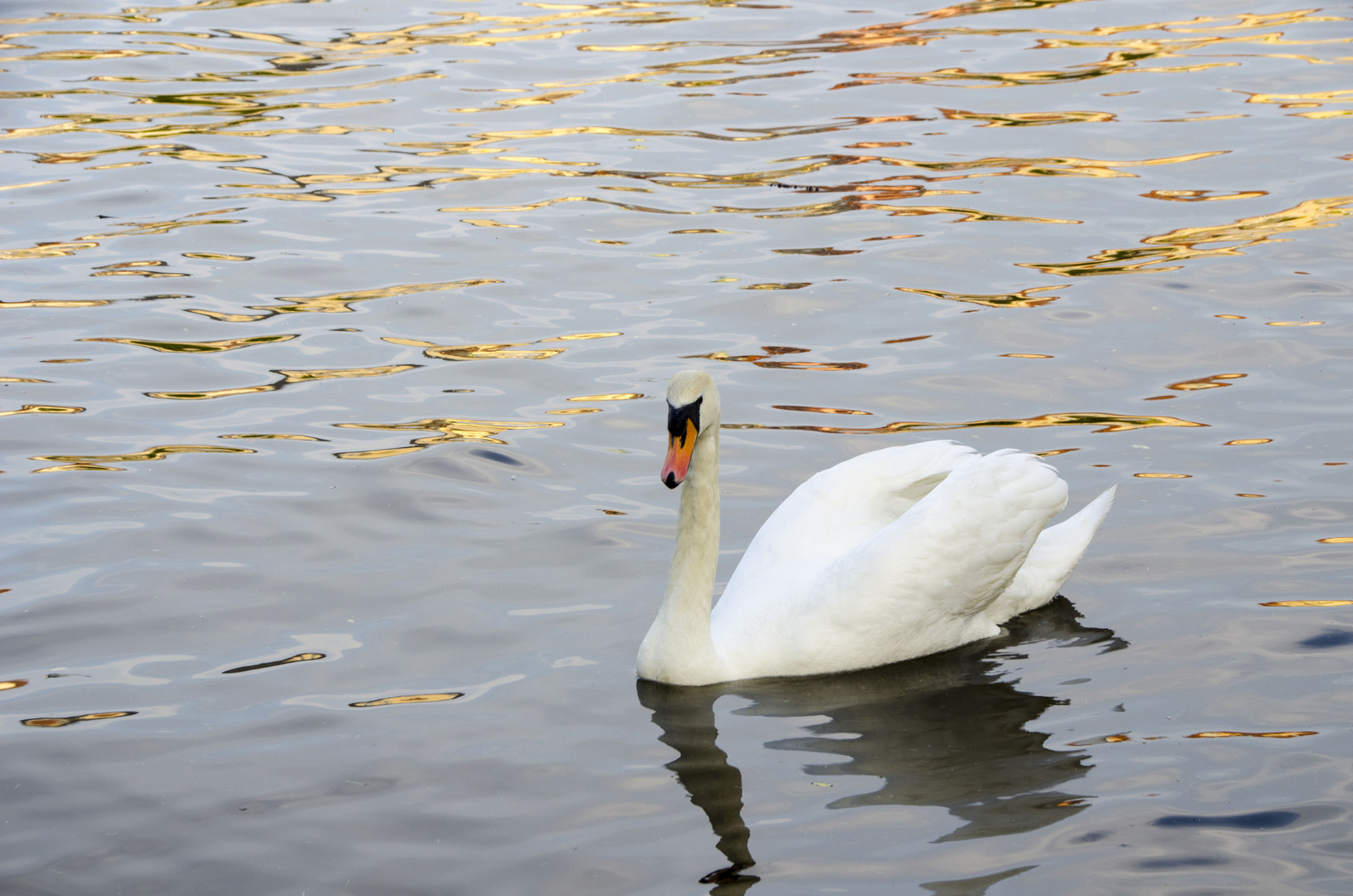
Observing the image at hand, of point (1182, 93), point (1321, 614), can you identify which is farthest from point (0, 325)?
point (1182, 93)

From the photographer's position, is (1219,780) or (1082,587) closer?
(1219,780)

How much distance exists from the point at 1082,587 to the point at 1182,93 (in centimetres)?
949

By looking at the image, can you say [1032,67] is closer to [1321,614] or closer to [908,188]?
[908,188]

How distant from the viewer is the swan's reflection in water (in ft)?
17.0

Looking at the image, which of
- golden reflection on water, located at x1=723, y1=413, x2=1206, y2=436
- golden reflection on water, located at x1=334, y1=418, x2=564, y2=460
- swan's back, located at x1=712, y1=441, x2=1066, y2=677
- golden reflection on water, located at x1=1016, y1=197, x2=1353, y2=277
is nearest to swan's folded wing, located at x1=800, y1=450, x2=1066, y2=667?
swan's back, located at x1=712, y1=441, x2=1066, y2=677

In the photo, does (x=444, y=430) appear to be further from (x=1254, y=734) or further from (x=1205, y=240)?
A: (x=1205, y=240)

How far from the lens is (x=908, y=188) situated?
504 inches

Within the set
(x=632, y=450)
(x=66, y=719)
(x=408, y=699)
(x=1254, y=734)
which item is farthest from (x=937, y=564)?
(x=66, y=719)

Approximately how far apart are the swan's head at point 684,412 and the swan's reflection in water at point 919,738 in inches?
37.1

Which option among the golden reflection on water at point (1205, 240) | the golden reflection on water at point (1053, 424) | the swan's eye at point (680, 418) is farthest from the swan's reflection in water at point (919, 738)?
the golden reflection on water at point (1205, 240)

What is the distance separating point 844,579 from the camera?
6172 mm

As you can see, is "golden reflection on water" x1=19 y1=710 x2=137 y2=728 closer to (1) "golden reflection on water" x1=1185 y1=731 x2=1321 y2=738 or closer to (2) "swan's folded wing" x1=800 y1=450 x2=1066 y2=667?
(2) "swan's folded wing" x1=800 y1=450 x2=1066 y2=667

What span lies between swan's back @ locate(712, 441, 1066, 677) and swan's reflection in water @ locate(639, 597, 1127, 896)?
0.13m

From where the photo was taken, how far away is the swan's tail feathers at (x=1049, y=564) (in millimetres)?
6625
